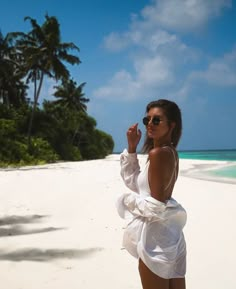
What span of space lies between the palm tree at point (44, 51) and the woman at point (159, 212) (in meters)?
27.0

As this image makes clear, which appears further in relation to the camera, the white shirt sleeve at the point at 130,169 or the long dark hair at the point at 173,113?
the white shirt sleeve at the point at 130,169

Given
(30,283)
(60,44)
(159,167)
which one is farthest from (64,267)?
(60,44)

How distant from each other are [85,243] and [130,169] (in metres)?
3.08

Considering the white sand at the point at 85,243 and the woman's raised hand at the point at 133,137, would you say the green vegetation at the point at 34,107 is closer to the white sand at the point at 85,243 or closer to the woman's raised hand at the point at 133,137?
the white sand at the point at 85,243

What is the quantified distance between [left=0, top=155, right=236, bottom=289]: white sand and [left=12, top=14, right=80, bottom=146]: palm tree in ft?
69.6

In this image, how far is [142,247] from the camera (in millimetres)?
1713

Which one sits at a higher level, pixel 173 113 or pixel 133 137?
pixel 173 113

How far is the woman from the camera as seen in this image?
1647 mm

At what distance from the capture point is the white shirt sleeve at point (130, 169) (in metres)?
2.08

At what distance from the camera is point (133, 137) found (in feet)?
6.77

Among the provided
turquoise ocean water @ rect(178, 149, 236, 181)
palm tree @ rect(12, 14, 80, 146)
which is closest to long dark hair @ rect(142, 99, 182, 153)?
turquoise ocean water @ rect(178, 149, 236, 181)

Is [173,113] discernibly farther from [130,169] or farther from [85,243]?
[85,243]

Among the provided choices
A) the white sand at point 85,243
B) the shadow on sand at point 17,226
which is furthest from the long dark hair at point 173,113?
the shadow on sand at point 17,226

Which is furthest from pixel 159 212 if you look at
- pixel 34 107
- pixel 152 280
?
pixel 34 107
